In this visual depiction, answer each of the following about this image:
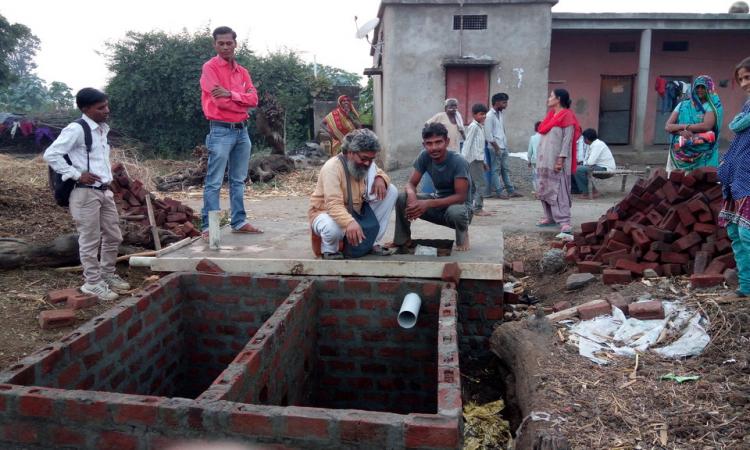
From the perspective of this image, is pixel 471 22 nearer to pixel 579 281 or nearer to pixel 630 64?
pixel 630 64

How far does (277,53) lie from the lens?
1970cm

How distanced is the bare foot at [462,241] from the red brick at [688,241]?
1809 millimetres

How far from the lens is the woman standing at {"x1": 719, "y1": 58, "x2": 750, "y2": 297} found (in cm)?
383

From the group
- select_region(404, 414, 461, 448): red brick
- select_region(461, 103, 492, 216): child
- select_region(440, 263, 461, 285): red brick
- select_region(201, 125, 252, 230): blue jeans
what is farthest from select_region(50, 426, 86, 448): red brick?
select_region(461, 103, 492, 216): child

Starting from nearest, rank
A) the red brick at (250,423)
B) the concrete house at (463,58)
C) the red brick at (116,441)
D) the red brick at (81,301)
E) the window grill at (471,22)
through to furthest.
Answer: the red brick at (250,423)
the red brick at (116,441)
the red brick at (81,301)
the concrete house at (463,58)
the window grill at (471,22)

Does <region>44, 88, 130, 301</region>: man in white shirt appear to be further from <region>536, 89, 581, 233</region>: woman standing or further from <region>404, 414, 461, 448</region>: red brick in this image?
<region>536, 89, 581, 233</region>: woman standing

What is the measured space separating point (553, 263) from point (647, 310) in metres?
1.82

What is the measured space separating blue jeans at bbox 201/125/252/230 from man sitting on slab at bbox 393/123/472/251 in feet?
5.62

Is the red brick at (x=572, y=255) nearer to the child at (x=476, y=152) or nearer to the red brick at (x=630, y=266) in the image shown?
the red brick at (x=630, y=266)

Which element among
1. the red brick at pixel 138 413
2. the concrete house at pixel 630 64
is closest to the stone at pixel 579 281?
the red brick at pixel 138 413

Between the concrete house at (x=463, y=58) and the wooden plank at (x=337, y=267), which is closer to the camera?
the wooden plank at (x=337, y=267)

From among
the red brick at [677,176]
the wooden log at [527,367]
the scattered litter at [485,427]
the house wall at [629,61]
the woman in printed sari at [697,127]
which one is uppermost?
the house wall at [629,61]

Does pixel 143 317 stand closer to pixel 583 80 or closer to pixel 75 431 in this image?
pixel 75 431

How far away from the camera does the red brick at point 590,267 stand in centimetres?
522
